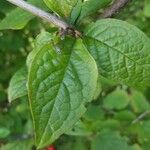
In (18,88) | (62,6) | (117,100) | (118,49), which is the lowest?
(117,100)

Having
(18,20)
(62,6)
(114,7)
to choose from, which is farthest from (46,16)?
(18,20)

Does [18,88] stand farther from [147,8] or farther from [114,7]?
[147,8]

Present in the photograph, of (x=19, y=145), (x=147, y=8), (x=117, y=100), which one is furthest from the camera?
(x=117, y=100)

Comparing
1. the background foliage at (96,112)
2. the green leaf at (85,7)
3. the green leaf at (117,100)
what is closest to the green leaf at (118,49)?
the green leaf at (85,7)

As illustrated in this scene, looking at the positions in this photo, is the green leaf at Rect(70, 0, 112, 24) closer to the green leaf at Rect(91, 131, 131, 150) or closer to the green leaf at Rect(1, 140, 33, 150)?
the green leaf at Rect(1, 140, 33, 150)

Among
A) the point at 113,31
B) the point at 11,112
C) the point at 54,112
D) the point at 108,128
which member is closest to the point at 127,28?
the point at 113,31

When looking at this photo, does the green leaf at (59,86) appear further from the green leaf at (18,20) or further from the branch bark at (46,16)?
the green leaf at (18,20)
